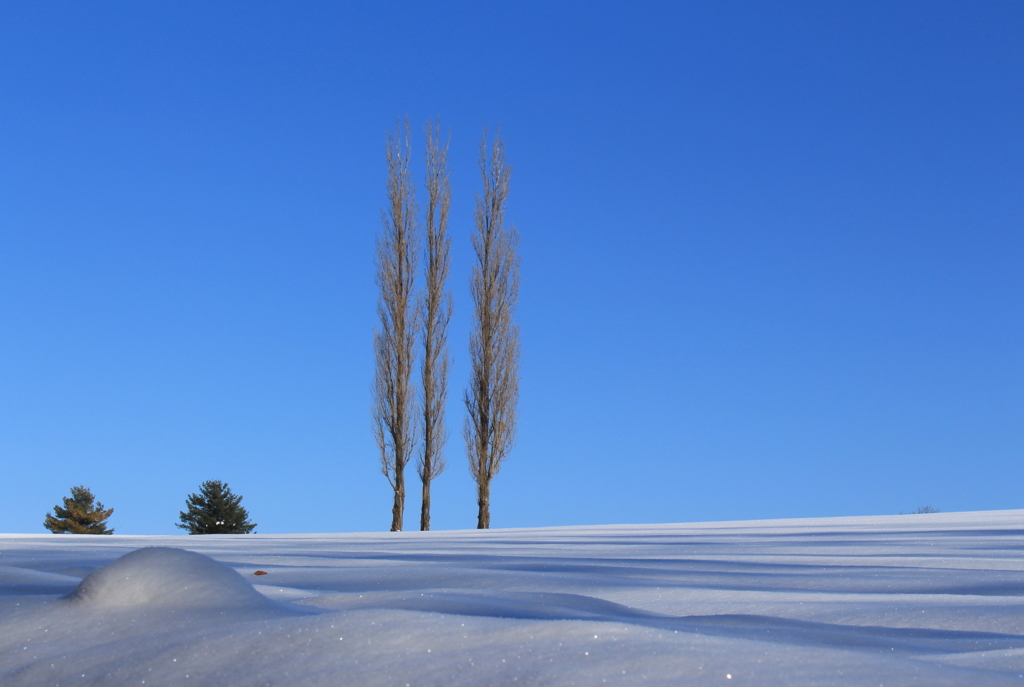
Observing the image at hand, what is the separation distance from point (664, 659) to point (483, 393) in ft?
39.1

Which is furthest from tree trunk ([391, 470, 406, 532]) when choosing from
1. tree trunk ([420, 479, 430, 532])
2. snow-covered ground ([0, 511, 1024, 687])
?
snow-covered ground ([0, 511, 1024, 687])

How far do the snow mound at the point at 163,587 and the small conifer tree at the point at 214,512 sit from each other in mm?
25784

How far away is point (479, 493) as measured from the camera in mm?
11875

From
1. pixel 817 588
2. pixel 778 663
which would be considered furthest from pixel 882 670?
pixel 817 588

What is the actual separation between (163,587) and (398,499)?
1226 centimetres

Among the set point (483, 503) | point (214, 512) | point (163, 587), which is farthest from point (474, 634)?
point (214, 512)

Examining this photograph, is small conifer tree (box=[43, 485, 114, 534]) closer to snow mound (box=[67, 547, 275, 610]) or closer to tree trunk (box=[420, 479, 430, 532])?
tree trunk (box=[420, 479, 430, 532])

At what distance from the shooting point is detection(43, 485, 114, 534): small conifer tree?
2345 centimetres

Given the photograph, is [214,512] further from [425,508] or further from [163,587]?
[163,587]

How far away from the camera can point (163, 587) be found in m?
0.57

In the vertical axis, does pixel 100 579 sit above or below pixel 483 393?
below

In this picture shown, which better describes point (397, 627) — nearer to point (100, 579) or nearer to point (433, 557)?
point (100, 579)

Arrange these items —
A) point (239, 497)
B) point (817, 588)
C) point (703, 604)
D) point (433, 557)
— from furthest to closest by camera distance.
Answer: point (239, 497) → point (433, 557) → point (817, 588) → point (703, 604)

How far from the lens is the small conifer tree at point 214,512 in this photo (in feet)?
80.5
